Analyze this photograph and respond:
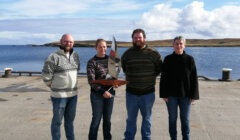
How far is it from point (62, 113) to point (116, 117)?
2638 millimetres

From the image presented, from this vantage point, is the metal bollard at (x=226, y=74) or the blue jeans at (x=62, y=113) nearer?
the blue jeans at (x=62, y=113)

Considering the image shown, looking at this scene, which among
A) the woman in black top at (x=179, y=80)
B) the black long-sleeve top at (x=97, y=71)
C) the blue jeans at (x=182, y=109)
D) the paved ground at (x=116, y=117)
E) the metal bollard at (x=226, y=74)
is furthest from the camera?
the metal bollard at (x=226, y=74)

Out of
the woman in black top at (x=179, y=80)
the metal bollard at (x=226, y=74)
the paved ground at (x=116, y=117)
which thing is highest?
the woman in black top at (x=179, y=80)

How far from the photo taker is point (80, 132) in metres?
5.32

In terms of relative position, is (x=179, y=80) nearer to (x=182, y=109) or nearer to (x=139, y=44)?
(x=182, y=109)

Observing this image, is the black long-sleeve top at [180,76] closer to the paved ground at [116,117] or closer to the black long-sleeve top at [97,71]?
the black long-sleeve top at [97,71]

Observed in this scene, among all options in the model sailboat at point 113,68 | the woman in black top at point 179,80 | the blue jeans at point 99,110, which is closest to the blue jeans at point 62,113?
the blue jeans at point 99,110

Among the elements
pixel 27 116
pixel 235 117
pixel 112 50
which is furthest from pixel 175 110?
pixel 27 116

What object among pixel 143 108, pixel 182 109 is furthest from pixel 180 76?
pixel 143 108

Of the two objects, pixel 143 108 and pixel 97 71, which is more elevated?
pixel 97 71

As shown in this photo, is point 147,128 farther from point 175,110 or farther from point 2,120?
point 2,120

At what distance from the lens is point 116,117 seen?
21.3ft

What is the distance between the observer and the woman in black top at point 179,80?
4.06 m

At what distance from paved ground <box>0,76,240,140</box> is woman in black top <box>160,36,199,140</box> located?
1.14m
